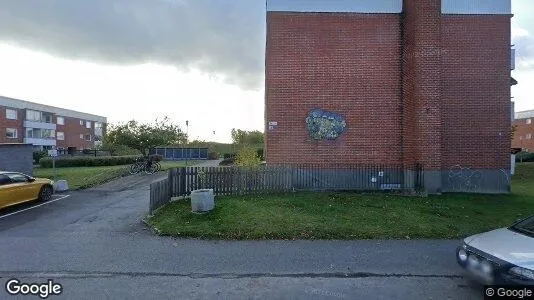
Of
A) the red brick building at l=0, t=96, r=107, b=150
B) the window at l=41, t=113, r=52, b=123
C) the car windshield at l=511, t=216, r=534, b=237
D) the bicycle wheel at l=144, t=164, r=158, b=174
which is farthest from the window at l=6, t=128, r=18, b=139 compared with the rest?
the car windshield at l=511, t=216, r=534, b=237

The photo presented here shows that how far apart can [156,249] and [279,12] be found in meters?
11.3

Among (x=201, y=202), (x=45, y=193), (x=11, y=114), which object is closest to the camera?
(x=201, y=202)

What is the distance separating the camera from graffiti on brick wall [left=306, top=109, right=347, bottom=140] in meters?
14.4

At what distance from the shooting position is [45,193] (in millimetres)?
13789

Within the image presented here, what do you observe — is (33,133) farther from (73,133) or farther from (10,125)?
(73,133)

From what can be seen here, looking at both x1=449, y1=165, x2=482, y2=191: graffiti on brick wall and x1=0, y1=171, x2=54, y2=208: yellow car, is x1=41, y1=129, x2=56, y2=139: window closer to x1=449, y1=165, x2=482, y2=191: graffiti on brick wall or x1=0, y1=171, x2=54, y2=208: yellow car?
x1=0, y1=171, x2=54, y2=208: yellow car

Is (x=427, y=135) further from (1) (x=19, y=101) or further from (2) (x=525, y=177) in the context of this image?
(1) (x=19, y=101)

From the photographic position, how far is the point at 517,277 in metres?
4.11

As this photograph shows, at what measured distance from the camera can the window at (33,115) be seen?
53.9 metres

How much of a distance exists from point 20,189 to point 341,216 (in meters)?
11.4

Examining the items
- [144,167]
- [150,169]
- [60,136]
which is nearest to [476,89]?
[150,169]

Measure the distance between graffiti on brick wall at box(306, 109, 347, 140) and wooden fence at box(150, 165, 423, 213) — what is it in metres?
1.36

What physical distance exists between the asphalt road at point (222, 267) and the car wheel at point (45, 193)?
5109 mm

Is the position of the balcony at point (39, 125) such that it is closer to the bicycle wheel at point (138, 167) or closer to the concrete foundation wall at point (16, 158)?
the bicycle wheel at point (138, 167)
